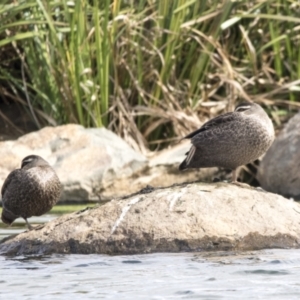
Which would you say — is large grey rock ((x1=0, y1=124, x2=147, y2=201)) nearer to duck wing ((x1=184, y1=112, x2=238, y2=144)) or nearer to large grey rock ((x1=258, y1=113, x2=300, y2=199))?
large grey rock ((x1=258, y1=113, x2=300, y2=199))

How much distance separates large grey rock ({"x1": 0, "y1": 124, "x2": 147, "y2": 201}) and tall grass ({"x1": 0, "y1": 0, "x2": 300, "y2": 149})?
44 centimetres

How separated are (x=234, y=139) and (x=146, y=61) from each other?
4.64 m

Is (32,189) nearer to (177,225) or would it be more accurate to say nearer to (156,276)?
(177,225)

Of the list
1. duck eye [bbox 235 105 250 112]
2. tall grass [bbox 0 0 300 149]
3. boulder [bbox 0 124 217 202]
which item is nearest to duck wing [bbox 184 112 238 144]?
duck eye [bbox 235 105 250 112]

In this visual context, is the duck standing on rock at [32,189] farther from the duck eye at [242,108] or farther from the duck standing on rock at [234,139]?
the duck eye at [242,108]

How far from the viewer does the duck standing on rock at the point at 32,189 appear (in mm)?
8906

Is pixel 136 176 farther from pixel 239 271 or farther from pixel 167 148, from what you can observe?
pixel 239 271

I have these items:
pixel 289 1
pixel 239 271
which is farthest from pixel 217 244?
pixel 289 1

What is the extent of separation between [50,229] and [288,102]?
5.67 m

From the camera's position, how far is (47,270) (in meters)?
7.55

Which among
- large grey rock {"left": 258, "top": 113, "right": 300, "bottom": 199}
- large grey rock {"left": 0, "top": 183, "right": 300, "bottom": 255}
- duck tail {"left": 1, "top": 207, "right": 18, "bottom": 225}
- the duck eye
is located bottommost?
large grey rock {"left": 258, "top": 113, "right": 300, "bottom": 199}

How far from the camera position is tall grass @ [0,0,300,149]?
1252cm

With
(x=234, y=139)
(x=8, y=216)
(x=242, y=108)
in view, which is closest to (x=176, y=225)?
(x=234, y=139)

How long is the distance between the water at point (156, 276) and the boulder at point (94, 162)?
3.91 meters
